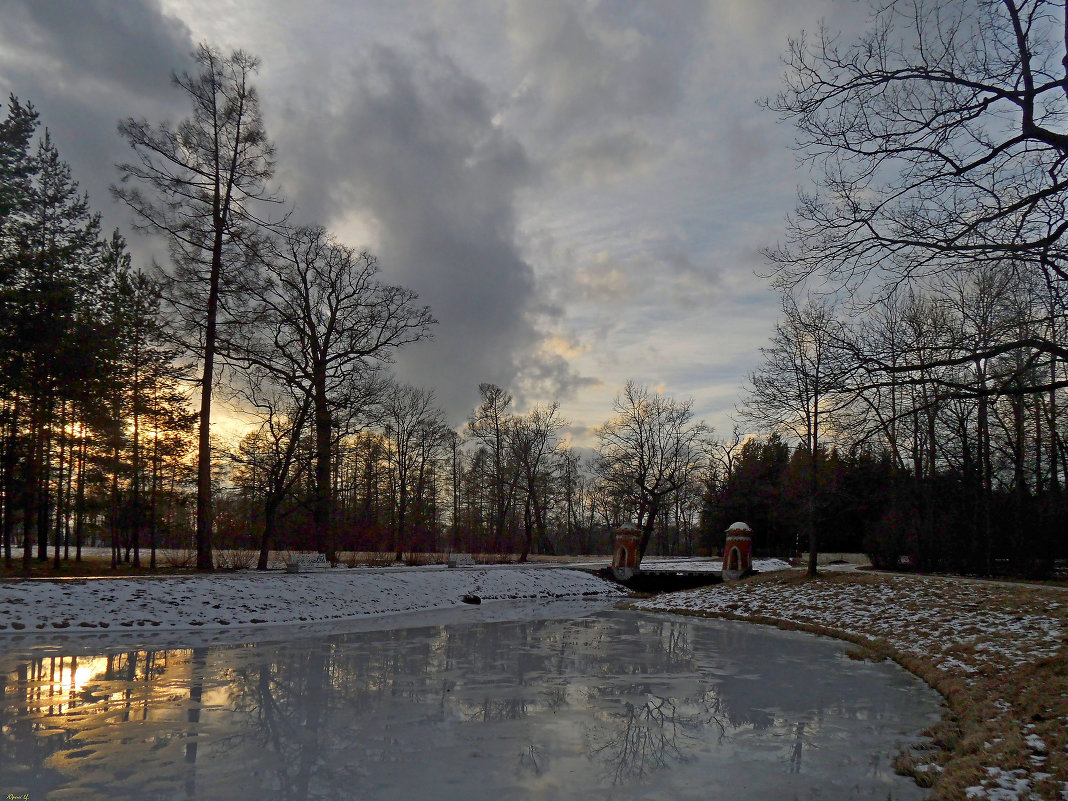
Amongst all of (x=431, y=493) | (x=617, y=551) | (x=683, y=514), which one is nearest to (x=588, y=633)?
(x=617, y=551)

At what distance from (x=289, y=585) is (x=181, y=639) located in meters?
5.97

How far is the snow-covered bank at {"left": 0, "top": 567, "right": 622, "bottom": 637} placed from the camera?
50.9 ft

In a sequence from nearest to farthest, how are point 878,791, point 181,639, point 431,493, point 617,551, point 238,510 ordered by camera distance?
point 878,791 → point 181,639 → point 238,510 → point 617,551 → point 431,493

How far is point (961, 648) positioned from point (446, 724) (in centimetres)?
1062

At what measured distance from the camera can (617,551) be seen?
118ft

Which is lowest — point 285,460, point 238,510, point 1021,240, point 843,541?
point 843,541

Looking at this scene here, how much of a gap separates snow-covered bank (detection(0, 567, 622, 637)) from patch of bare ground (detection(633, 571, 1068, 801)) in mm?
8829

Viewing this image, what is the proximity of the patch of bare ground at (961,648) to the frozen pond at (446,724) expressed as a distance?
1.80ft

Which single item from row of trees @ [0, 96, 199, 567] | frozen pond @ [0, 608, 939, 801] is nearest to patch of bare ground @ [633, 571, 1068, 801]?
frozen pond @ [0, 608, 939, 801]

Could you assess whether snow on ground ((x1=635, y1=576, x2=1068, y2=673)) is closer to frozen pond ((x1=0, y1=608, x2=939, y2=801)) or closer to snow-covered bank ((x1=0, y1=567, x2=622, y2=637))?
frozen pond ((x1=0, y1=608, x2=939, y2=801))

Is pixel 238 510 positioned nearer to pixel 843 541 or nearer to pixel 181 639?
pixel 181 639

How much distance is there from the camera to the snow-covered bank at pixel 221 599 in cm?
1550

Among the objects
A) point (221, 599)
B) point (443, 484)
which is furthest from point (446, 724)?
point (443, 484)

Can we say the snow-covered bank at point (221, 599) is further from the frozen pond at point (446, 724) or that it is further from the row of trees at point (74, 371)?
the row of trees at point (74, 371)
